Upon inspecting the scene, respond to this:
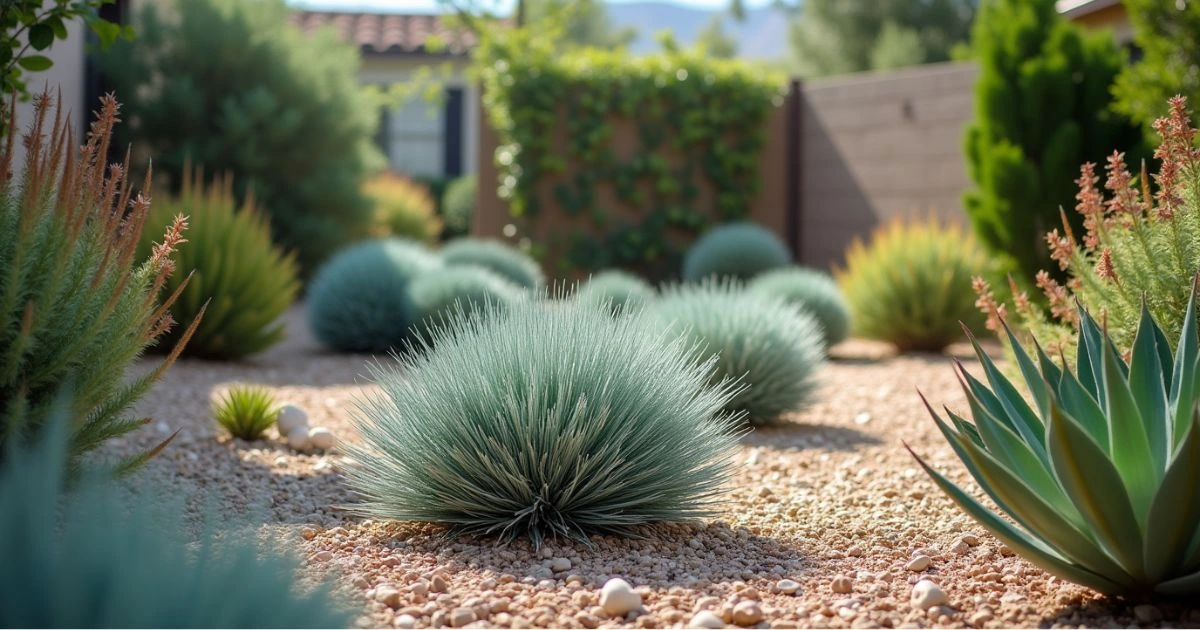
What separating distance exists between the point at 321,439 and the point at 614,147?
7364 mm

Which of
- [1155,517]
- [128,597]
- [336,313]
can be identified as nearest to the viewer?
[128,597]

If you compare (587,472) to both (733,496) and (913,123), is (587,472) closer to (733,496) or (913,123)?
(733,496)

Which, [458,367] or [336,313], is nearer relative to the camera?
[458,367]

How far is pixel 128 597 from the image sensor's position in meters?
1.66

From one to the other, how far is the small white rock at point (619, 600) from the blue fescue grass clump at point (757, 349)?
2.53 metres

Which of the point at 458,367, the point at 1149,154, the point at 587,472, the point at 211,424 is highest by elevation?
the point at 1149,154

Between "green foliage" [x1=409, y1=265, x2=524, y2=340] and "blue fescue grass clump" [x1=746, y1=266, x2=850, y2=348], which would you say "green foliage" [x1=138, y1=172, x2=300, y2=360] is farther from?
"blue fescue grass clump" [x1=746, y1=266, x2=850, y2=348]

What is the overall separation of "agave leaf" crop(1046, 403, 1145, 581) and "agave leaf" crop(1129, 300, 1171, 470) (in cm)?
20

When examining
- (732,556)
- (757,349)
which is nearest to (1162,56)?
(757,349)

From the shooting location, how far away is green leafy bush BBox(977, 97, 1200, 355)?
10.2 feet

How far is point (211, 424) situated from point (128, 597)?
131 inches

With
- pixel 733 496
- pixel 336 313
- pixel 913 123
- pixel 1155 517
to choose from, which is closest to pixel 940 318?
pixel 913 123

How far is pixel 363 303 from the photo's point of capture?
25.0 feet

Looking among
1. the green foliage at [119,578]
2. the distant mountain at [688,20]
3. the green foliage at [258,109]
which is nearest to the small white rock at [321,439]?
the green foliage at [119,578]
